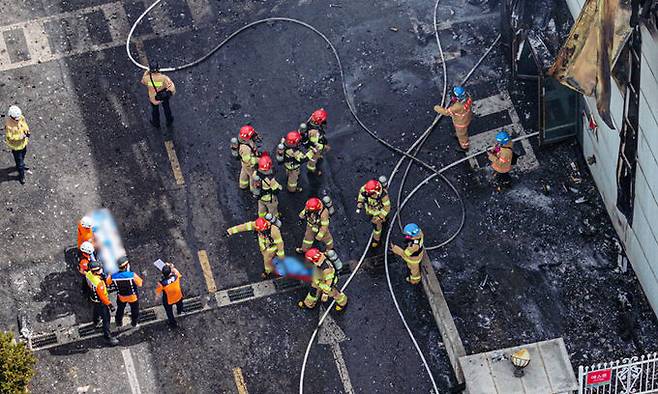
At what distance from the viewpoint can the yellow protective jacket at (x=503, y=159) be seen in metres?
24.5

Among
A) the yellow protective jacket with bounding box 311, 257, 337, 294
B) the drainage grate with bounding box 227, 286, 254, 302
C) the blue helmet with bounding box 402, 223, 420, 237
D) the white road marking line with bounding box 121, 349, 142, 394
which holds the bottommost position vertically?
the white road marking line with bounding box 121, 349, 142, 394

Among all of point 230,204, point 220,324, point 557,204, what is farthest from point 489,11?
point 220,324

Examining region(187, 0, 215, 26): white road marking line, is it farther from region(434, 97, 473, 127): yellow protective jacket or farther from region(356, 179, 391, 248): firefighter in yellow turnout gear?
region(356, 179, 391, 248): firefighter in yellow turnout gear

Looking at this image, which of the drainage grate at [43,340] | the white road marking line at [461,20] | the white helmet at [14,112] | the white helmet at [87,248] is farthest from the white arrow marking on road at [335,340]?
the white road marking line at [461,20]

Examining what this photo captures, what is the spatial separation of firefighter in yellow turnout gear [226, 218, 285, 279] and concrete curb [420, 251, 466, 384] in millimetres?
2471

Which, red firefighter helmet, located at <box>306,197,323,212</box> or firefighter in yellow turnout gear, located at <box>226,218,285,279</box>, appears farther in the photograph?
red firefighter helmet, located at <box>306,197,323,212</box>

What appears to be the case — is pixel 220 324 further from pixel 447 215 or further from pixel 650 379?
pixel 650 379

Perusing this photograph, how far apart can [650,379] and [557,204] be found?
397cm

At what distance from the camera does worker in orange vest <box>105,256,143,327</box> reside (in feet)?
74.9

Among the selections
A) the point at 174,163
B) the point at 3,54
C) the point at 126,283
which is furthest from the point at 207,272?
the point at 3,54

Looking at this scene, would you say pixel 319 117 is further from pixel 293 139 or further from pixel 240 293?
pixel 240 293

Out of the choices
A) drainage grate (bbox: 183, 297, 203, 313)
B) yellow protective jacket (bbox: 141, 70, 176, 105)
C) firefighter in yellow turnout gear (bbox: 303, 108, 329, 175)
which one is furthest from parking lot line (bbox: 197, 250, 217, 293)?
yellow protective jacket (bbox: 141, 70, 176, 105)

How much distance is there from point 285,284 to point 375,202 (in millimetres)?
2132

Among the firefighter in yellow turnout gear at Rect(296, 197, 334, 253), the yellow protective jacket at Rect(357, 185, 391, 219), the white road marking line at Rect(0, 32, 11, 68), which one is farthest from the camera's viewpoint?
the white road marking line at Rect(0, 32, 11, 68)
